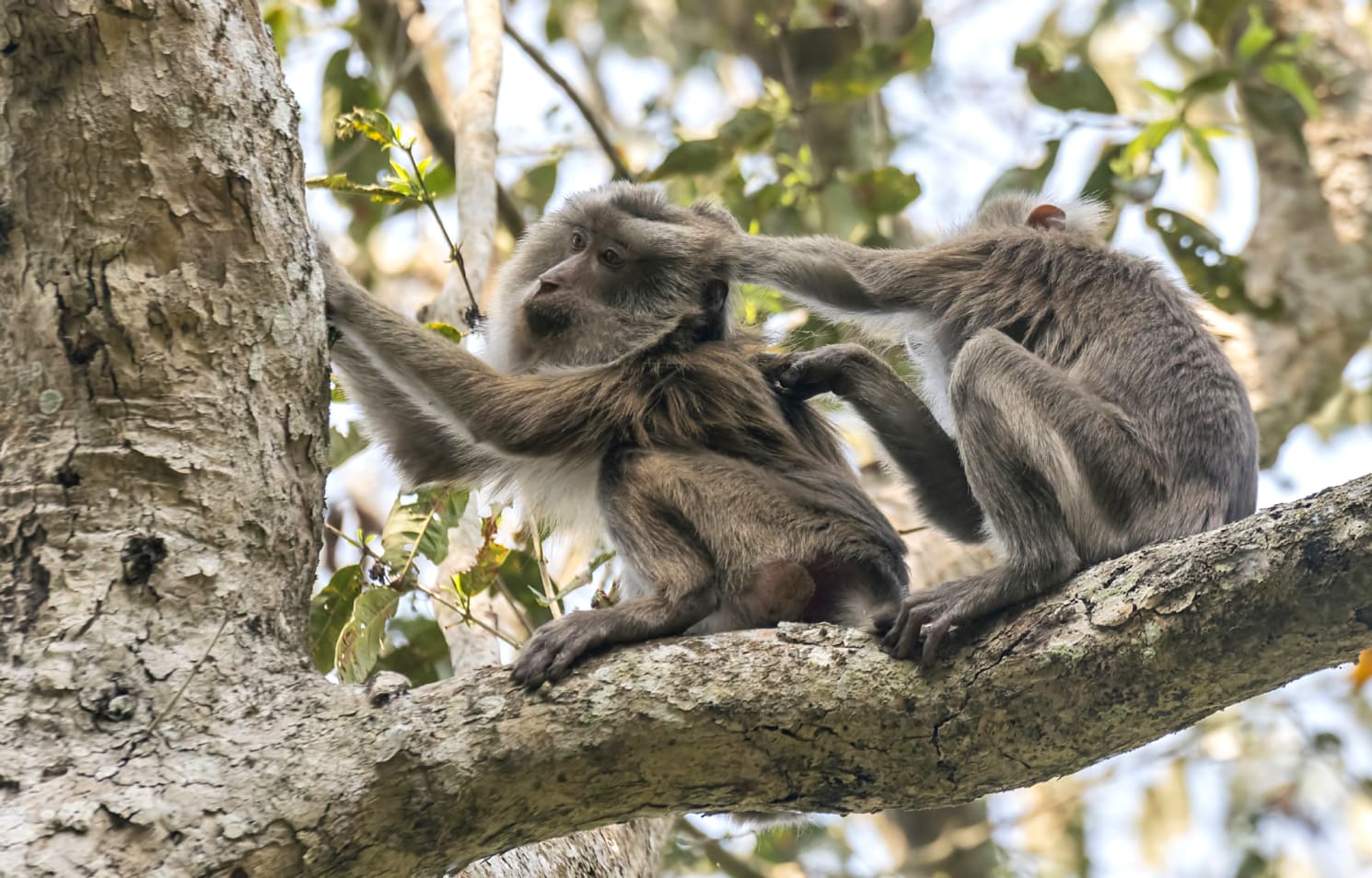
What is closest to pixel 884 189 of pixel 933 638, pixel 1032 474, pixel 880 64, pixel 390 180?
pixel 880 64

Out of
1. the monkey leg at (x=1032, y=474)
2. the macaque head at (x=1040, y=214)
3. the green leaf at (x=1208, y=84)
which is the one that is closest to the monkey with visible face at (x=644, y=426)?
the monkey leg at (x=1032, y=474)

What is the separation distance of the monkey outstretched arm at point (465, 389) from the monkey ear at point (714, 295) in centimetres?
76

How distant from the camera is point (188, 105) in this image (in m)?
4.27

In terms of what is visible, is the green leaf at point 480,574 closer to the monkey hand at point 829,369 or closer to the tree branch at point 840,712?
the monkey hand at point 829,369

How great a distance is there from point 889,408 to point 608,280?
1.38 meters

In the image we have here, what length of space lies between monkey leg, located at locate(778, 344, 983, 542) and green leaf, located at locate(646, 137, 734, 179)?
2.98 m

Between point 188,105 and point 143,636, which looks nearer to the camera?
point 143,636

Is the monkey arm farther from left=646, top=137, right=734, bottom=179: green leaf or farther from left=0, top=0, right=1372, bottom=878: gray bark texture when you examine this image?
left=646, top=137, right=734, bottom=179: green leaf

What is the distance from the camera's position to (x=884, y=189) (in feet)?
28.2

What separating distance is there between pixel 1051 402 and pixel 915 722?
1490mm

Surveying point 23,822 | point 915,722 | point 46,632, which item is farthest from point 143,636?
point 915,722

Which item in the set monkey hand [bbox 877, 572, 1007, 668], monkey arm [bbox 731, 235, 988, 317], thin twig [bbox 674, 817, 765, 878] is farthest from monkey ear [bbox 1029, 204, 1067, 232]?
thin twig [bbox 674, 817, 765, 878]

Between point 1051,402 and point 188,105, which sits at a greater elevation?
point 188,105

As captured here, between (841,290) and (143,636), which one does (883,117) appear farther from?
→ (143,636)
